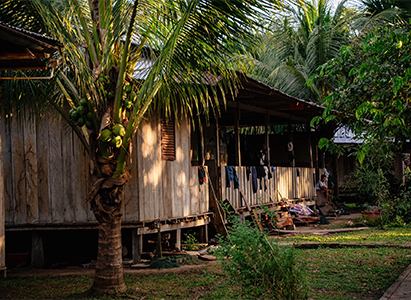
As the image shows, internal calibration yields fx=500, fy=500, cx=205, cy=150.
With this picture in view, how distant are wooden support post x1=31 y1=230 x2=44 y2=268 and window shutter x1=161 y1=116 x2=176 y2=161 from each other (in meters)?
3.15

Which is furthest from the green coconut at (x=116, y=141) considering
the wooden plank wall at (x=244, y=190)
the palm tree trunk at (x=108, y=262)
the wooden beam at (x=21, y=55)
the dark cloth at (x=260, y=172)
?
the dark cloth at (x=260, y=172)

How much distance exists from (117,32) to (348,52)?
3.27 metres

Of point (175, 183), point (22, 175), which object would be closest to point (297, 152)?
point (175, 183)

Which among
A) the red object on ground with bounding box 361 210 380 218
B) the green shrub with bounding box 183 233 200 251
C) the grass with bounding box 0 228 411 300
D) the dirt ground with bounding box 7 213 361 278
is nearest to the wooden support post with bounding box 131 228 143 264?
the dirt ground with bounding box 7 213 361 278

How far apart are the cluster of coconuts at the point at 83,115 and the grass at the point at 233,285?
2463 mm

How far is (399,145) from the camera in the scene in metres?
7.44

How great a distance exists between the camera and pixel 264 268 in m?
5.48

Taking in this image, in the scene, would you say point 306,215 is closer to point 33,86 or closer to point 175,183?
point 175,183

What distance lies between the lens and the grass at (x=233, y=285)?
7.09 meters

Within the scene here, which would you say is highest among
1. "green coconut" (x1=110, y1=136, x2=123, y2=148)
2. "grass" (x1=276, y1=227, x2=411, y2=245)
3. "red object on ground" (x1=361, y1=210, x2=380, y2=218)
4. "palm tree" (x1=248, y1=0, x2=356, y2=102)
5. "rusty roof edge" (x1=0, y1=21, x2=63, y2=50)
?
"palm tree" (x1=248, y1=0, x2=356, y2=102)

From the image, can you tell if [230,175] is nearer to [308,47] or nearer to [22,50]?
[22,50]

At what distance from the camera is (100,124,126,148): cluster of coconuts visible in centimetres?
675

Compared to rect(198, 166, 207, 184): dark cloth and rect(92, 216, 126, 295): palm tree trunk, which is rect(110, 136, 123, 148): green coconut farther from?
rect(198, 166, 207, 184): dark cloth

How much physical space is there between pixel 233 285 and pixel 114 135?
8.32 feet
